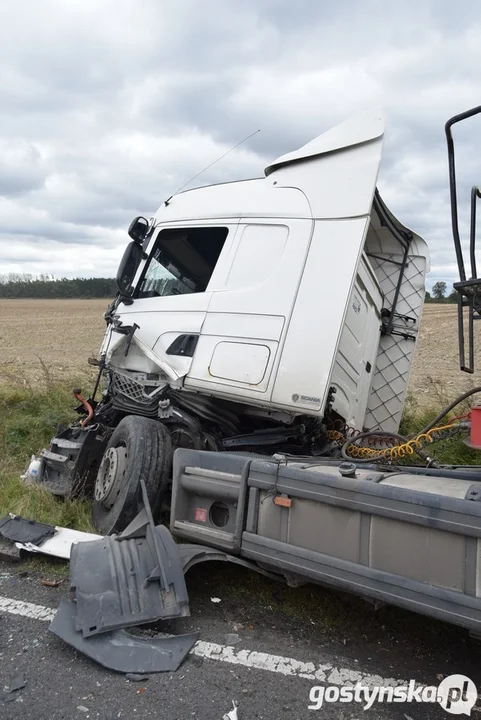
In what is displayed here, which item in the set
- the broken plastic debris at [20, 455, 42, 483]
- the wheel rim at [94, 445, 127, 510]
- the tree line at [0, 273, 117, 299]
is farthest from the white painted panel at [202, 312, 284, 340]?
the tree line at [0, 273, 117, 299]

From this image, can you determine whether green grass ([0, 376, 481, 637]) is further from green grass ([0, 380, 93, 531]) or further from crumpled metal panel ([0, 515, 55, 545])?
crumpled metal panel ([0, 515, 55, 545])

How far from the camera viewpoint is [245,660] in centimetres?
280

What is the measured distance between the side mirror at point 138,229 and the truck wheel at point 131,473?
1643mm

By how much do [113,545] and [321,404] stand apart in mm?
1611

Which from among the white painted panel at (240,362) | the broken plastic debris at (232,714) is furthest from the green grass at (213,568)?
the white painted panel at (240,362)

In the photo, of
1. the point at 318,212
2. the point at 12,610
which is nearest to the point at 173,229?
the point at 318,212

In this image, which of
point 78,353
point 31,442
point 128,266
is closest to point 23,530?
point 128,266

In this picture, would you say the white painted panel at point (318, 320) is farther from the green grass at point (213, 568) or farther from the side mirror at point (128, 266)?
the side mirror at point (128, 266)

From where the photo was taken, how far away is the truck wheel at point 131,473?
3914mm

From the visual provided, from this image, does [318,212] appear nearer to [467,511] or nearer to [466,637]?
[467,511]

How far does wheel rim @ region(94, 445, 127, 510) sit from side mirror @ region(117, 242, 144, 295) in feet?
4.56

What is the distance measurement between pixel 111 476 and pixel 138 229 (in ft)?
7.09

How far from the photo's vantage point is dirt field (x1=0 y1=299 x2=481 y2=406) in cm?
963

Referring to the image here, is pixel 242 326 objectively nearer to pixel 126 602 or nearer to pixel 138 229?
pixel 138 229
